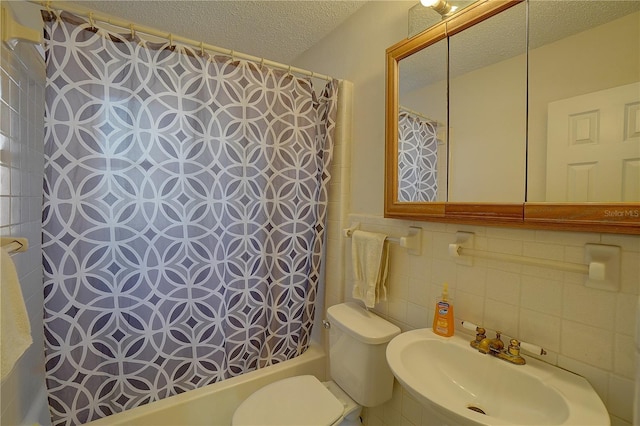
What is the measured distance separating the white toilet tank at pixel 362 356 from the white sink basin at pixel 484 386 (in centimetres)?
21

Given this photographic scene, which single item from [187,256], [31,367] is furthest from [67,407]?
[187,256]

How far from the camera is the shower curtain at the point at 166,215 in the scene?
3.45ft

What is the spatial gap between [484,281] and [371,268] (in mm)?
492

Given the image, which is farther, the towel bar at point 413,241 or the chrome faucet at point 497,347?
the towel bar at point 413,241

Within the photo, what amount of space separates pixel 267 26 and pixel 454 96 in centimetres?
134

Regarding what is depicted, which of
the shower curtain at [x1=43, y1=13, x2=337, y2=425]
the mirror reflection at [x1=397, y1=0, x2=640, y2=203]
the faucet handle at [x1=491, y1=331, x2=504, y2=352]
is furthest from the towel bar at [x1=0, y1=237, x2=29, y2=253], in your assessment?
the faucet handle at [x1=491, y1=331, x2=504, y2=352]

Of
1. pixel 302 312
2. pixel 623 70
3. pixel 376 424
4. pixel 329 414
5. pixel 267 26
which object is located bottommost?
pixel 376 424

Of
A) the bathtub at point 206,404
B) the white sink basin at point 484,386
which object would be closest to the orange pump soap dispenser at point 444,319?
the white sink basin at point 484,386

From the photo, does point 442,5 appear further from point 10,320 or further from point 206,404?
point 206,404

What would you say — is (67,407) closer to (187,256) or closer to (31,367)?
(31,367)

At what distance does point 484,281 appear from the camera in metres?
1.01

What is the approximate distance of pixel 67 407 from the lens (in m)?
1.08

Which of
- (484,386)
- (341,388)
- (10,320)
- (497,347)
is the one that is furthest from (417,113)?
(10,320)

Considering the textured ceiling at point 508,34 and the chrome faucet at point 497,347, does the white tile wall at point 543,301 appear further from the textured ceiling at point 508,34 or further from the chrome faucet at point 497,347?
the textured ceiling at point 508,34
